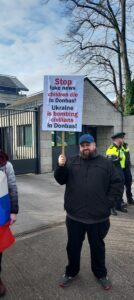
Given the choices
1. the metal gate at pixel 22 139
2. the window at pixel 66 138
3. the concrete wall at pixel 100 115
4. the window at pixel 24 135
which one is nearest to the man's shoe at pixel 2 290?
the metal gate at pixel 22 139

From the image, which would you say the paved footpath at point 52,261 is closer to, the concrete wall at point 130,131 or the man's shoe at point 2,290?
the man's shoe at point 2,290

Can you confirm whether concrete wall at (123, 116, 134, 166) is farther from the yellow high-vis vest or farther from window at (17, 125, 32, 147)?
the yellow high-vis vest

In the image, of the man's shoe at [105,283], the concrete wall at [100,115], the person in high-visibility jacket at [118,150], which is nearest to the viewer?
the man's shoe at [105,283]

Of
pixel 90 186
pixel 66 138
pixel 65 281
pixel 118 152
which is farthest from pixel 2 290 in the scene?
pixel 66 138

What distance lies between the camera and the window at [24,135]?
39.0 ft

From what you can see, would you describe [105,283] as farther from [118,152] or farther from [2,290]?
[118,152]

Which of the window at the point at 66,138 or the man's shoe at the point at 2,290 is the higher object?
the window at the point at 66,138

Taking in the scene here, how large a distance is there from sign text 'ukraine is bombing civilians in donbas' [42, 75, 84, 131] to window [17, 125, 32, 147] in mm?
7958

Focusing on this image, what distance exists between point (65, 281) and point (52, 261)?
2.02ft

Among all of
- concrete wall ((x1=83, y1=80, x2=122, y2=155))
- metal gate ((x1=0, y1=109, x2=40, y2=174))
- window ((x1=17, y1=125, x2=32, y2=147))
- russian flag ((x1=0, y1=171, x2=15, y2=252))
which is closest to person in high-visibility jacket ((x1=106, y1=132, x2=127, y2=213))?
russian flag ((x1=0, y1=171, x2=15, y2=252))

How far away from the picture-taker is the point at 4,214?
115 inches

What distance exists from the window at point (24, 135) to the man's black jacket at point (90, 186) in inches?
347

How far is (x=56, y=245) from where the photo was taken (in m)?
4.39

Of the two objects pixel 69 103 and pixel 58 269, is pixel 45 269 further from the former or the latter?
pixel 69 103
